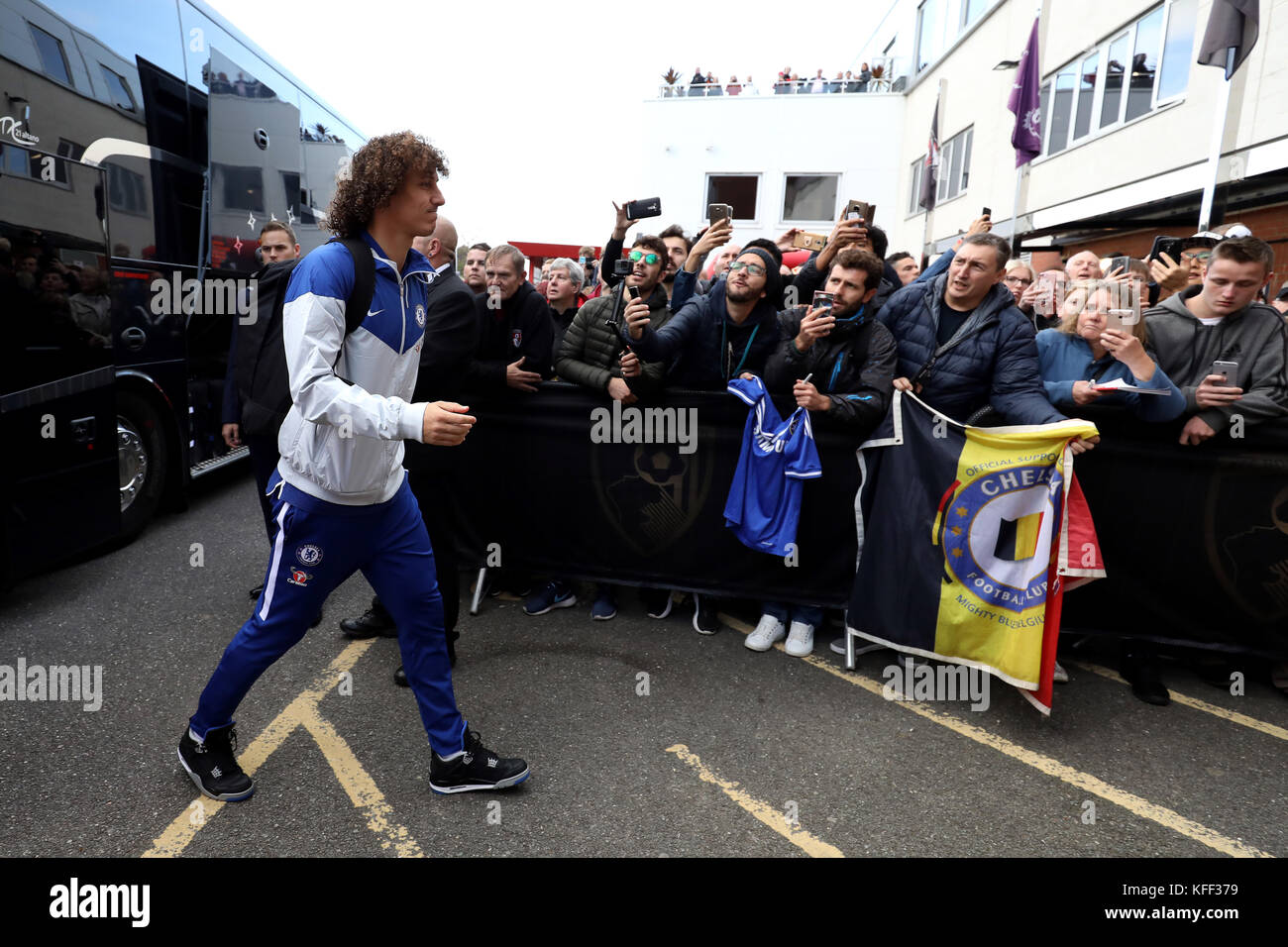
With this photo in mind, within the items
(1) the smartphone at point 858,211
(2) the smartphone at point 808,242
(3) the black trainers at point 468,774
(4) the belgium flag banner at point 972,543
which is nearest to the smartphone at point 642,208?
(1) the smartphone at point 858,211

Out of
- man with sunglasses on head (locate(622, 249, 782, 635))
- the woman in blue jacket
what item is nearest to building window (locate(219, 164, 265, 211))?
man with sunglasses on head (locate(622, 249, 782, 635))

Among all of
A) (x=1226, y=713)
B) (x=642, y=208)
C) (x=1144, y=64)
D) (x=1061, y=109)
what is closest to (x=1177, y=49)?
(x=1144, y=64)

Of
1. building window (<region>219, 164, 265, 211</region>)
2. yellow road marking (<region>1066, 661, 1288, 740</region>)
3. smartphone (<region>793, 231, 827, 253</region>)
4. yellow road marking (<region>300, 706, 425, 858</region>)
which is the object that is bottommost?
yellow road marking (<region>300, 706, 425, 858</region>)

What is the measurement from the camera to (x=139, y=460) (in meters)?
5.26

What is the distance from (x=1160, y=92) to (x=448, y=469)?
13.2 m

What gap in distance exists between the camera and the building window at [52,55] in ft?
13.2

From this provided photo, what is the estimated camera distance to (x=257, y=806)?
101 inches

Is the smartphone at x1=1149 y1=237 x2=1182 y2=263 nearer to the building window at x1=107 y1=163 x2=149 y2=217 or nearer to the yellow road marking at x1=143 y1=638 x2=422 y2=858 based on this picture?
the yellow road marking at x1=143 y1=638 x2=422 y2=858

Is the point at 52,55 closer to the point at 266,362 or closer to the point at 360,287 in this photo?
the point at 266,362

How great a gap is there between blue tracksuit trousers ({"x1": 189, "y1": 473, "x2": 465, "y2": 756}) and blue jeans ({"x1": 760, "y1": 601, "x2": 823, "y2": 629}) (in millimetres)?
2036

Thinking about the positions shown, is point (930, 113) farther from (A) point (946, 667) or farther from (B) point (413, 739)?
(B) point (413, 739)

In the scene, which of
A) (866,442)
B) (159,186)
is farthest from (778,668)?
(159,186)

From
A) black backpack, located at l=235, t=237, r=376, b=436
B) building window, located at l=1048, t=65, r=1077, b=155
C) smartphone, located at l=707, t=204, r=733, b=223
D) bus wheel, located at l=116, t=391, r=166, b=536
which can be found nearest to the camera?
black backpack, located at l=235, t=237, r=376, b=436

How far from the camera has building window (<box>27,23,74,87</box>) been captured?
4.02 m
